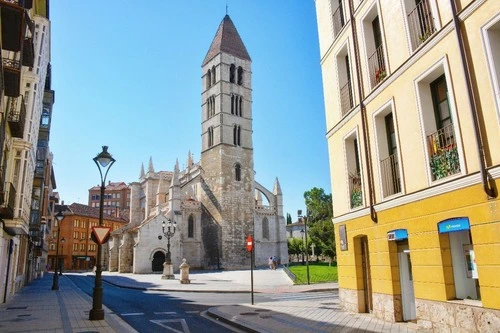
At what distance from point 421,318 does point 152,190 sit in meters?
57.8

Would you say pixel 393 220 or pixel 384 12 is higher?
pixel 384 12

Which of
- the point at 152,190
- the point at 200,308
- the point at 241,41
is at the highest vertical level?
the point at 241,41

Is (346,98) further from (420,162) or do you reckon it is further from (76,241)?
(76,241)

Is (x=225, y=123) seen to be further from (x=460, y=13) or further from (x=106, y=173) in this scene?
(x=460, y=13)

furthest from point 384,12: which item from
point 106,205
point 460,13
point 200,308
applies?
point 106,205

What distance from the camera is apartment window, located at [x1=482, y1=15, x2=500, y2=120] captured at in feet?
20.8

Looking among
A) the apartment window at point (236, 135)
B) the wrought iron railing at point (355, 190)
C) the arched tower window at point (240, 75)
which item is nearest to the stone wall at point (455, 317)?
the wrought iron railing at point (355, 190)

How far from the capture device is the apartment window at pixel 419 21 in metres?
8.45

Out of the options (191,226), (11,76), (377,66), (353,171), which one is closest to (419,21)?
(377,66)

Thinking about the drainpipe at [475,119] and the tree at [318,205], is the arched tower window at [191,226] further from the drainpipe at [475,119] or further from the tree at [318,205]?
the drainpipe at [475,119]

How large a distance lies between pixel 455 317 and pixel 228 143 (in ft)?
Result: 150

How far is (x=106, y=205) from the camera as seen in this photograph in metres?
105

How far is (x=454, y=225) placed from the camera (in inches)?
285

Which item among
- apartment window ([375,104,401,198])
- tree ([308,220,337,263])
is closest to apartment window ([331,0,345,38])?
apartment window ([375,104,401,198])
